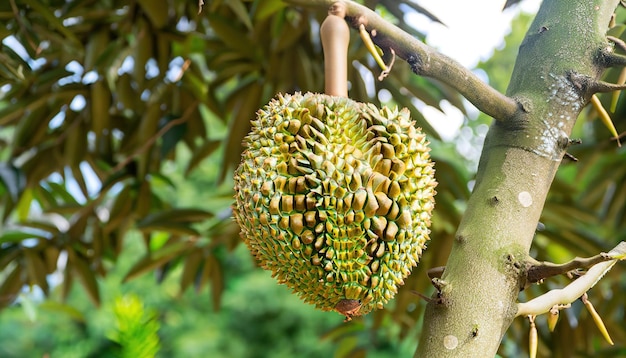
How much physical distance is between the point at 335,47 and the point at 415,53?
0.08 meters

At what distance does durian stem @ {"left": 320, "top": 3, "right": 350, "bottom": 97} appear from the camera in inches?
22.8

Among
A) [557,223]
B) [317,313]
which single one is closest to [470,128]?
[317,313]

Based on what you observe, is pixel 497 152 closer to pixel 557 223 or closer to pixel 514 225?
pixel 514 225

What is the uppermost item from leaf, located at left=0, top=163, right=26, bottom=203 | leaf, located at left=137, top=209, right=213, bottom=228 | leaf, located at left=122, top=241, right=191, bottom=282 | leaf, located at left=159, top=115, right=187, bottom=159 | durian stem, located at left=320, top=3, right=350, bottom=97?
durian stem, located at left=320, top=3, right=350, bottom=97

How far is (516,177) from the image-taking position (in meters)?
0.62

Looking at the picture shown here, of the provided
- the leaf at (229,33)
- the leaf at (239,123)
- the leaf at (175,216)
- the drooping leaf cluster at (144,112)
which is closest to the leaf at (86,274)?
the drooping leaf cluster at (144,112)

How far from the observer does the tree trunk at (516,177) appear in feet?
1.88

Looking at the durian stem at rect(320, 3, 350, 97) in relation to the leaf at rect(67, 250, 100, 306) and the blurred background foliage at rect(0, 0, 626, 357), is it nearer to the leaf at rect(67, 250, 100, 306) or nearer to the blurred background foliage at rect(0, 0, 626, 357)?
the blurred background foliage at rect(0, 0, 626, 357)

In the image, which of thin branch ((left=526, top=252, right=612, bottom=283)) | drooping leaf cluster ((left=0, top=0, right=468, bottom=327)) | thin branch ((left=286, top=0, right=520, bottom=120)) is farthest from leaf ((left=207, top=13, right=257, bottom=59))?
thin branch ((left=526, top=252, right=612, bottom=283))

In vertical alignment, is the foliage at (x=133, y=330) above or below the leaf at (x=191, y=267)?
above

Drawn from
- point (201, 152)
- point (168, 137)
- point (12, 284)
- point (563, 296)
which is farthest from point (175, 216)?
point (563, 296)

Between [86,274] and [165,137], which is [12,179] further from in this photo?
[86,274]

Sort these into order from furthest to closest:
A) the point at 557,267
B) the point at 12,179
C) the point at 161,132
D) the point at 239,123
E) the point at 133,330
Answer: the point at 239,123
the point at 161,132
the point at 12,179
the point at 557,267
the point at 133,330

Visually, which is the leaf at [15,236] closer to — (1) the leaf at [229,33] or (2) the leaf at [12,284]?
(2) the leaf at [12,284]
